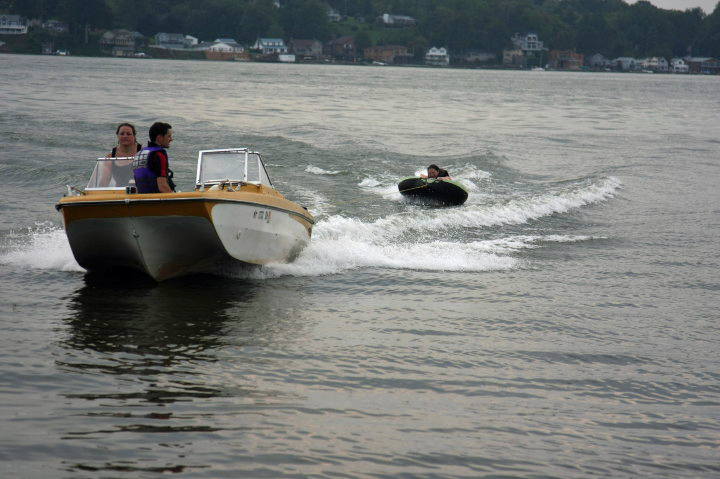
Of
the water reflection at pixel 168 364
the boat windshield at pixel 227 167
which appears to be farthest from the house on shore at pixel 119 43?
the water reflection at pixel 168 364

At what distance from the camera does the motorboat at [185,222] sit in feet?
38.4

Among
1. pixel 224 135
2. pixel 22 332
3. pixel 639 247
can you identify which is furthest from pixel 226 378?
pixel 224 135

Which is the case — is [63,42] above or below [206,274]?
above

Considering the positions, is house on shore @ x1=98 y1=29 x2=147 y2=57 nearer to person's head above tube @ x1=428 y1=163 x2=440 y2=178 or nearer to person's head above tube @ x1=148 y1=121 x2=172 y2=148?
person's head above tube @ x1=428 y1=163 x2=440 y2=178

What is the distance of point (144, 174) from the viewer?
11922 millimetres

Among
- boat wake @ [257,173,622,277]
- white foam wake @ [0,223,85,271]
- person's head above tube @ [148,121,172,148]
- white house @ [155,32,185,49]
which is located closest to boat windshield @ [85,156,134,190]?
person's head above tube @ [148,121,172,148]

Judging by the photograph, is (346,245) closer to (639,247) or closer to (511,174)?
(639,247)

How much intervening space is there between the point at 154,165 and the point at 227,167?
1.91m

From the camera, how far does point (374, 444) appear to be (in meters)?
7.59

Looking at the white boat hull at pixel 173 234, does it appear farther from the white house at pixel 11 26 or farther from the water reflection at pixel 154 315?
the white house at pixel 11 26

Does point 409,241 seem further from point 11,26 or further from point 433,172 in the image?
point 11,26

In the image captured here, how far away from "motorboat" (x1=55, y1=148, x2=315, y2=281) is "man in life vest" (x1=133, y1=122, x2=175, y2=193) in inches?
7.8

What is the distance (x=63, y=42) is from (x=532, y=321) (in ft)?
587

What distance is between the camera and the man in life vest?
1185 cm
